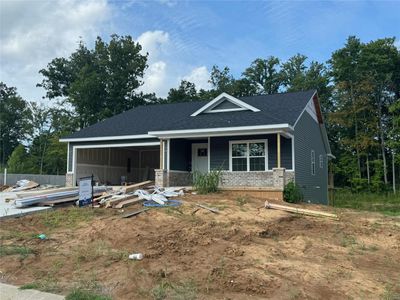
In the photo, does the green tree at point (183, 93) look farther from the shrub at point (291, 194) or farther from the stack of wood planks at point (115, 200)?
the stack of wood planks at point (115, 200)

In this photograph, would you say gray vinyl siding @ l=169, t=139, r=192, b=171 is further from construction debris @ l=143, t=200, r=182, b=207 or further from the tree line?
the tree line

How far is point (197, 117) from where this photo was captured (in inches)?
794

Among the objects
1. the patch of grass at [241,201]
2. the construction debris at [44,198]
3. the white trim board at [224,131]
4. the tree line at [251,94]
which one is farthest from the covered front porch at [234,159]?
the tree line at [251,94]

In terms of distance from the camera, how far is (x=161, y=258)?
7.30 metres

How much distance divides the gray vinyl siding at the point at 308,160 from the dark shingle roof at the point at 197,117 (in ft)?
3.50

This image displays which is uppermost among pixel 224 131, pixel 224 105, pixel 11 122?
pixel 11 122

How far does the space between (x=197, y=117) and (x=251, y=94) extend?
27.9 metres

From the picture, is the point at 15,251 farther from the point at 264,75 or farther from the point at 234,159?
the point at 264,75

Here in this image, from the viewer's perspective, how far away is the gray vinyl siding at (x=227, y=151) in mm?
17609

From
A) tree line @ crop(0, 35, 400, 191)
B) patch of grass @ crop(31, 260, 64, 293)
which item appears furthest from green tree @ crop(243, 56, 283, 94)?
patch of grass @ crop(31, 260, 64, 293)

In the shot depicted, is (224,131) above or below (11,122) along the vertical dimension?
below

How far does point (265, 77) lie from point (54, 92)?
26108mm

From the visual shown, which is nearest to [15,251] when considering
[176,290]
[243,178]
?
[176,290]

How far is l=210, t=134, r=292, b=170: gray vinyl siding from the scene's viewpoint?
17.6 meters
